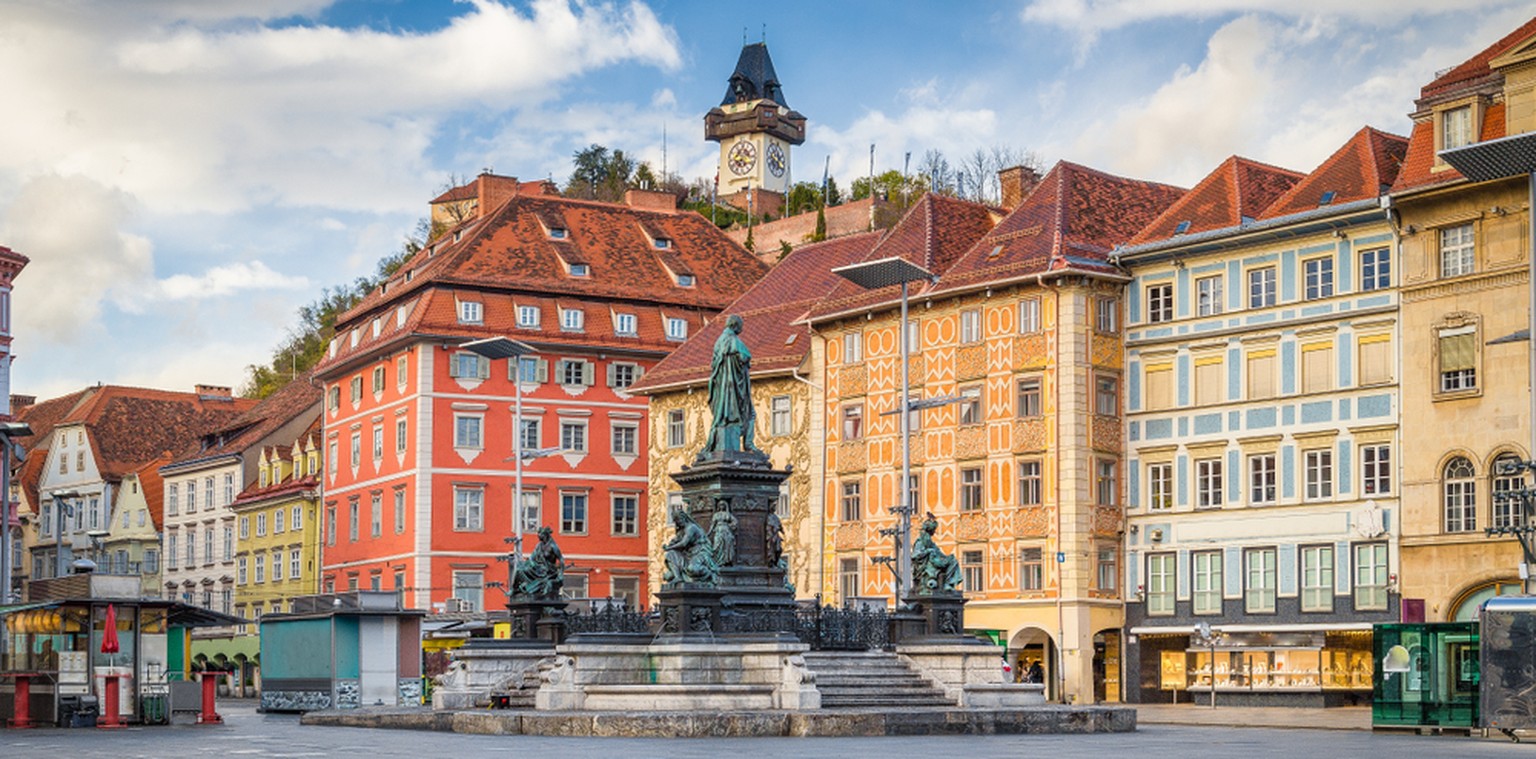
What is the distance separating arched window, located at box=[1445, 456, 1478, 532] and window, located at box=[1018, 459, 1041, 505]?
1243cm

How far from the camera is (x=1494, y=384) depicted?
5481 centimetres

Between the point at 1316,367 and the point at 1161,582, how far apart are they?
7636 millimetres

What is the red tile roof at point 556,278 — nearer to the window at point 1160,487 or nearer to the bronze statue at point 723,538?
the window at point 1160,487

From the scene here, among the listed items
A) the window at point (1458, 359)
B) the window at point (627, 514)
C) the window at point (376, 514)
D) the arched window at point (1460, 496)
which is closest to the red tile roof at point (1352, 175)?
the window at point (1458, 359)

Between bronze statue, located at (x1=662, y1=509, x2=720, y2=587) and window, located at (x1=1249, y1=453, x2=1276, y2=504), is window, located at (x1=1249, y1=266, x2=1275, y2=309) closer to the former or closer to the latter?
window, located at (x1=1249, y1=453, x2=1276, y2=504)

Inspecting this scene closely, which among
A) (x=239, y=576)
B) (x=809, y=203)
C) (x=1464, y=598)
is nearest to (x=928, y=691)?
(x=1464, y=598)

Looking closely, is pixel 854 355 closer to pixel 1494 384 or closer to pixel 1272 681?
pixel 1272 681

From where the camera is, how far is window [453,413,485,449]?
80.9 m

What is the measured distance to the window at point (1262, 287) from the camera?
61344 millimetres

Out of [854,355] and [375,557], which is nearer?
[854,355]

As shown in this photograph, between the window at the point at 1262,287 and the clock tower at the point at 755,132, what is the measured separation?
10917 centimetres

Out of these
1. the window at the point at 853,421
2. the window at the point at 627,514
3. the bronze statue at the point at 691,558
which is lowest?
the bronze statue at the point at 691,558

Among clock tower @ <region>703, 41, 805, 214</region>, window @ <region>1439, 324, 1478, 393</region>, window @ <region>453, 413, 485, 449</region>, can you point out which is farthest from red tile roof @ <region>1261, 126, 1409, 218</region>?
clock tower @ <region>703, 41, 805, 214</region>

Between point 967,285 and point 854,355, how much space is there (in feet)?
19.0
